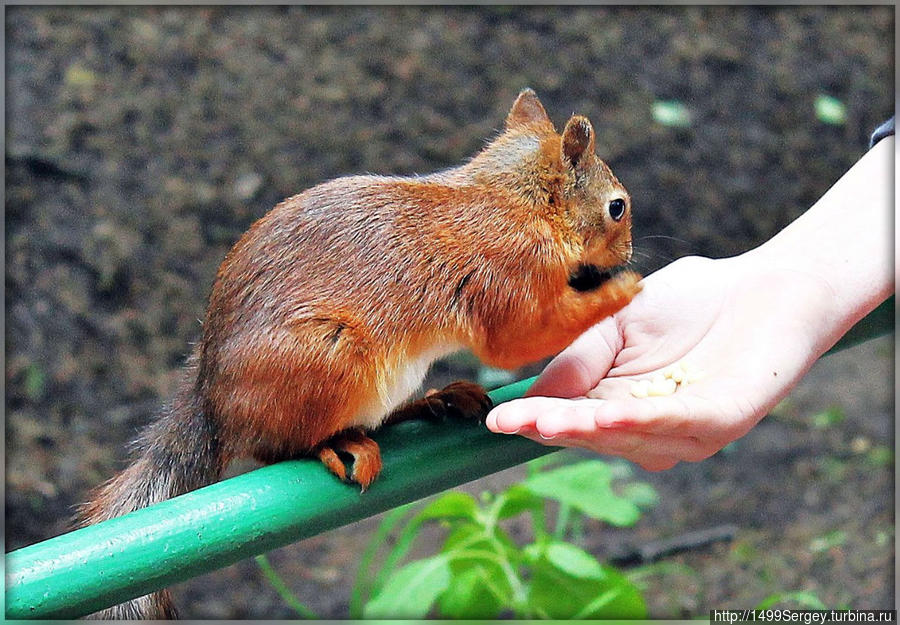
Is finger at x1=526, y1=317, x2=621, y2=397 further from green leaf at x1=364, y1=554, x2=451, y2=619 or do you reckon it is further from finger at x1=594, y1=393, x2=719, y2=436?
green leaf at x1=364, y1=554, x2=451, y2=619

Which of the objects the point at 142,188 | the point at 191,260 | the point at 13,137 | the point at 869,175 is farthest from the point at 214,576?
the point at 869,175

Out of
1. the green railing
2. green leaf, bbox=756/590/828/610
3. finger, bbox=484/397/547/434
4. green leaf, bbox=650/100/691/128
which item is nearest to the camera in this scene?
the green railing

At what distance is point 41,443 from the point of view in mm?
2092

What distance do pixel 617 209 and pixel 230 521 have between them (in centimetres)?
65

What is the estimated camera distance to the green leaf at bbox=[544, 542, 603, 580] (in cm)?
138

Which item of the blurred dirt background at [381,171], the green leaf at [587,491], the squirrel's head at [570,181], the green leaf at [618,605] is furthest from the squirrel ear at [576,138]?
the blurred dirt background at [381,171]

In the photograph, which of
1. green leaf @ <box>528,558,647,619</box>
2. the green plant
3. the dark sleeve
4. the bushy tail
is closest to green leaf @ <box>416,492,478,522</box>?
the green plant

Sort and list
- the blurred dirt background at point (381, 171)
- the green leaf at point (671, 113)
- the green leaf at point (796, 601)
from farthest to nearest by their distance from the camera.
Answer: the green leaf at point (671, 113) → the blurred dirt background at point (381, 171) → the green leaf at point (796, 601)

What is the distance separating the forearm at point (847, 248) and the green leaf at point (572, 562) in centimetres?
49

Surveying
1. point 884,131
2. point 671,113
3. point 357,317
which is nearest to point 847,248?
point 884,131

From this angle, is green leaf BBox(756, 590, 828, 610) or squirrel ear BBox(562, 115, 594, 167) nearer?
squirrel ear BBox(562, 115, 594, 167)

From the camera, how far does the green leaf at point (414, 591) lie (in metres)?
1.35

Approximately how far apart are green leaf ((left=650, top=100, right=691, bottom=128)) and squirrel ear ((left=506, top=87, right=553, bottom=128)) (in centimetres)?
118

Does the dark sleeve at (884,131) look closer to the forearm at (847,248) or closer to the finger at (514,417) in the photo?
the forearm at (847,248)
